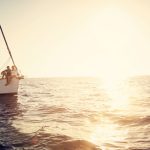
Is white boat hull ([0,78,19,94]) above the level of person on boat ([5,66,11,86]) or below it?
below

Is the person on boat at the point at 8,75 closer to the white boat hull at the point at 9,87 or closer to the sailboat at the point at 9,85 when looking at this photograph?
the sailboat at the point at 9,85

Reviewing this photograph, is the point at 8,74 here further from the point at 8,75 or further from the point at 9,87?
the point at 9,87

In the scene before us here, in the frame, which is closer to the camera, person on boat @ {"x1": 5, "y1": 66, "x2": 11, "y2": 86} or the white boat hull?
the white boat hull

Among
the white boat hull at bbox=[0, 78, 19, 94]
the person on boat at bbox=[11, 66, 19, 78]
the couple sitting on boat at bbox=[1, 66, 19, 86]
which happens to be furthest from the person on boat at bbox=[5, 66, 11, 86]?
the person on boat at bbox=[11, 66, 19, 78]

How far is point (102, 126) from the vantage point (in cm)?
1906

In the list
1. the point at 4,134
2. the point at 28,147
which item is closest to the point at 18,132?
the point at 4,134

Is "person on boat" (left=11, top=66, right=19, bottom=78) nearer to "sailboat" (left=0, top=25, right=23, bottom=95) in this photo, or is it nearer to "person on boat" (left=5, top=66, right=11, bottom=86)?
"sailboat" (left=0, top=25, right=23, bottom=95)

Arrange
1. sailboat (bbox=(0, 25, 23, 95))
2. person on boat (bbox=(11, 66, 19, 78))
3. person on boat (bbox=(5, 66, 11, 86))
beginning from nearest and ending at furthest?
sailboat (bbox=(0, 25, 23, 95)), person on boat (bbox=(5, 66, 11, 86)), person on boat (bbox=(11, 66, 19, 78))

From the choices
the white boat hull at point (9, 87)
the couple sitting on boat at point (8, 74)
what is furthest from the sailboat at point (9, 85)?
the couple sitting on boat at point (8, 74)

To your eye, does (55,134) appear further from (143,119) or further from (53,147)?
(143,119)

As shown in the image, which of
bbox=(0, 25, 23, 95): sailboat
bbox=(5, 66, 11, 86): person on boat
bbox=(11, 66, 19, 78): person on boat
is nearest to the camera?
bbox=(0, 25, 23, 95): sailboat

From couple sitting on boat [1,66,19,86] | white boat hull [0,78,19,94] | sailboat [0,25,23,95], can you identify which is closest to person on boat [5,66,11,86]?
couple sitting on boat [1,66,19,86]

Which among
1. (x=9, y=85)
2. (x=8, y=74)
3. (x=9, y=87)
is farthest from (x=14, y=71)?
(x=9, y=87)

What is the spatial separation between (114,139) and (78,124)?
16.8 ft
